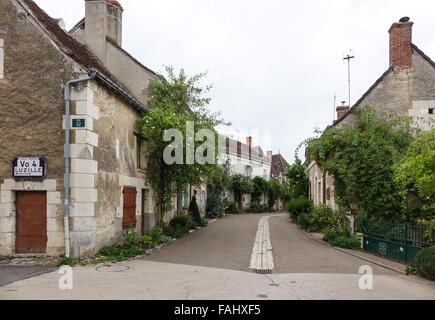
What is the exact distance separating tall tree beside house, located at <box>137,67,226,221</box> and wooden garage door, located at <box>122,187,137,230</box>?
5.34ft

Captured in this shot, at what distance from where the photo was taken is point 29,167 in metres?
9.09

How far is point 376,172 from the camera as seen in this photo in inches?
481

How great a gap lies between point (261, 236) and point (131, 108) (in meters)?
7.37

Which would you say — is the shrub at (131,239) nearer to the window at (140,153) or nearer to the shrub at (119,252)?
the shrub at (119,252)

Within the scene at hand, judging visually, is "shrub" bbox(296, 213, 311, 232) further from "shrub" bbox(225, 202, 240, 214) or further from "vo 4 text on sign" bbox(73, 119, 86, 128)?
"shrub" bbox(225, 202, 240, 214)

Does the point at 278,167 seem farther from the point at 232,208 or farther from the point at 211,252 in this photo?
the point at 211,252

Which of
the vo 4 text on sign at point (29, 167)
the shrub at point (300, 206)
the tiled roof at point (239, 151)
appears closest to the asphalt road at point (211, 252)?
the vo 4 text on sign at point (29, 167)

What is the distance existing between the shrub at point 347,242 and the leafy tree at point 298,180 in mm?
12791

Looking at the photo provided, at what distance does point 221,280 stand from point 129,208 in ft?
18.3

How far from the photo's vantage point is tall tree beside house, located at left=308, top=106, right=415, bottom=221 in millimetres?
12195

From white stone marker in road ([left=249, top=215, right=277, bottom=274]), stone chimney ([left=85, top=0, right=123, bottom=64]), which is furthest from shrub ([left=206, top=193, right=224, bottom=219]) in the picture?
stone chimney ([left=85, top=0, right=123, bottom=64])

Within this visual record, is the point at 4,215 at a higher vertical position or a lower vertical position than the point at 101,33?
lower

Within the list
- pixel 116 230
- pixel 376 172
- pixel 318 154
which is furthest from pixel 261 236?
pixel 116 230
